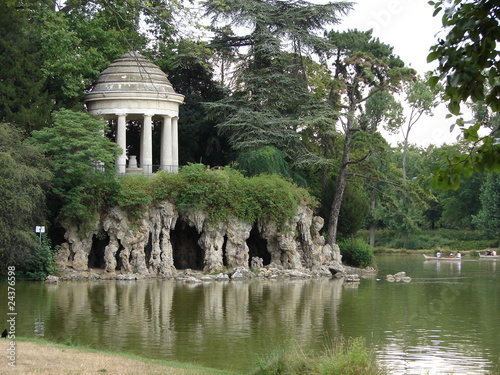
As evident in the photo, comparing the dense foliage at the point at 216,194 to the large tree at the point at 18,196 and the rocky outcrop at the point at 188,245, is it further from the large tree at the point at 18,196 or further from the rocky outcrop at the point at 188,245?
the large tree at the point at 18,196

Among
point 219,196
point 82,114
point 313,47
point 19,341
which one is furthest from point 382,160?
point 19,341

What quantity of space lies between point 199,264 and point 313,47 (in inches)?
566

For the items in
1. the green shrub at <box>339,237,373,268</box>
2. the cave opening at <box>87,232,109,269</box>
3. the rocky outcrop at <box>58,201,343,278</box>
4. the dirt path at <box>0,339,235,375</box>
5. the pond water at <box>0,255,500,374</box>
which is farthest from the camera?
the green shrub at <box>339,237,373,268</box>

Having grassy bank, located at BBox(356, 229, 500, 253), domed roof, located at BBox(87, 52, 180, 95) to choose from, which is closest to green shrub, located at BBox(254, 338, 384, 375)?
domed roof, located at BBox(87, 52, 180, 95)

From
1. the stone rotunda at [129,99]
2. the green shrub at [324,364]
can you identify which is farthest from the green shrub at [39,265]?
the green shrub at [324,364]

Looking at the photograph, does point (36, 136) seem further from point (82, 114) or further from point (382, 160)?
point (382, 160)

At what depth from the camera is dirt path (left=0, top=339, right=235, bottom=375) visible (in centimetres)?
1119

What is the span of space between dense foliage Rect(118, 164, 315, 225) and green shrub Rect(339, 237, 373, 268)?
665 cm

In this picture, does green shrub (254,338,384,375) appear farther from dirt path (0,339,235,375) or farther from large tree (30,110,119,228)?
large tree (30,110,119,228)

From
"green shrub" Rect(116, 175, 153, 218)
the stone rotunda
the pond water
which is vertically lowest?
the pond water

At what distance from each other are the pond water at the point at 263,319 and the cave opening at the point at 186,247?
239 inches

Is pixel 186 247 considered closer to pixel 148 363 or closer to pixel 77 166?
pixel 77 166

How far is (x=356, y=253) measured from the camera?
42188 mm

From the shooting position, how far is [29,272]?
29609 millimetres
